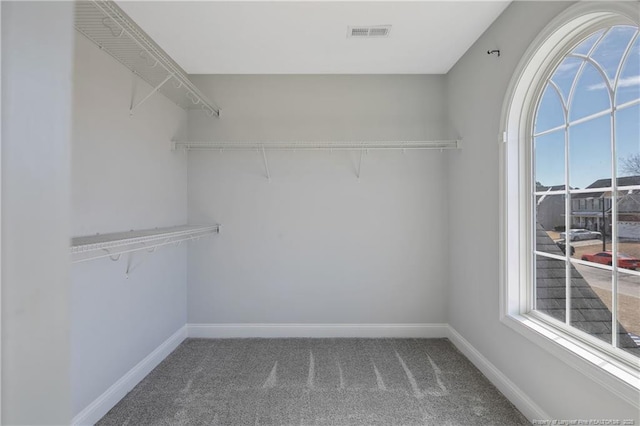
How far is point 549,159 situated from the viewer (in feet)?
5.64

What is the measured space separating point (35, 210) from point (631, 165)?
1.93 m

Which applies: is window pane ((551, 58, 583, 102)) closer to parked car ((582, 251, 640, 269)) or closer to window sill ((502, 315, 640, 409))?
parked car ((582, 251, 640, 269))

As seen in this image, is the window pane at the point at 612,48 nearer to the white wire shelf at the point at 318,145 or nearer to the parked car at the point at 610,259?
the parked car at the point at 610,259

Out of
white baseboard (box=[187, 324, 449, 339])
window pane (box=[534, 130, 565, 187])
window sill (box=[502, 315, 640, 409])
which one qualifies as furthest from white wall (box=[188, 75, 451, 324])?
window sill (box=[502, 315, 640, 409])

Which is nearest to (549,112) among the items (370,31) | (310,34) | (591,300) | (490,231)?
(490,231)

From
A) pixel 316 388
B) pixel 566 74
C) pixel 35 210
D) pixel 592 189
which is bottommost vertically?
pixel 316 388

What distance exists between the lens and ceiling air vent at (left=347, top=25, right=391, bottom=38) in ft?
6.62

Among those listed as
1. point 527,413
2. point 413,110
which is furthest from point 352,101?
point 527,413

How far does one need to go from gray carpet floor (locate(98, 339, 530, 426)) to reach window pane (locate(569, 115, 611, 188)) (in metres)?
1.40

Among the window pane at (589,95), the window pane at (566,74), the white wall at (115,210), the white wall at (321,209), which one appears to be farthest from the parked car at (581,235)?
the white wall at (115,210)

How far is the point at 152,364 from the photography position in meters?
2.25

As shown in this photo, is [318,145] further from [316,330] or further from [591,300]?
[591,300]

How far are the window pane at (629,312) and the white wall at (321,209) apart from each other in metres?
1.50

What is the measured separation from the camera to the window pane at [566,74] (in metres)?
1.56
